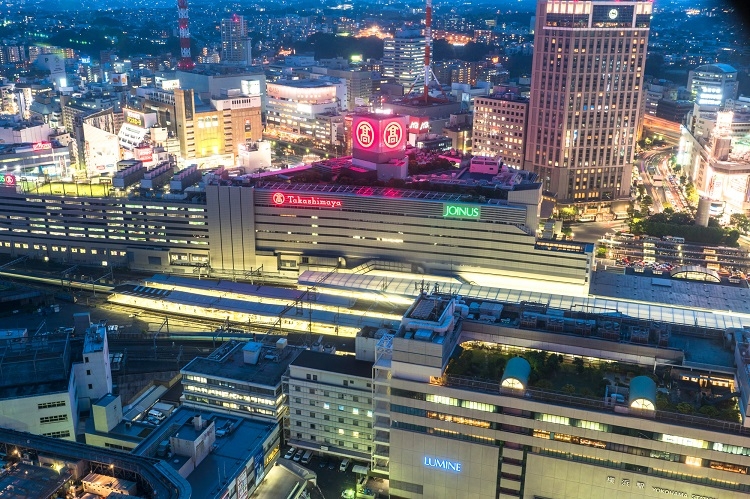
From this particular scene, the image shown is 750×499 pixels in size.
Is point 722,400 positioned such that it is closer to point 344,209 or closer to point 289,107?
point 344,209

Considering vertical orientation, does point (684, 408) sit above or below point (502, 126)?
below

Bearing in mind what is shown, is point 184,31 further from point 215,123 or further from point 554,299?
point 554,299

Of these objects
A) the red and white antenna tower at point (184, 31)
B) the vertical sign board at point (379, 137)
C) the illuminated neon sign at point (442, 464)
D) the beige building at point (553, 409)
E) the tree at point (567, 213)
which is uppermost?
the red and white antenna tower at point (184, 31)

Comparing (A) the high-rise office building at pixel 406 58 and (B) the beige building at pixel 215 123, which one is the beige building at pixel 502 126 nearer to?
(B) the beige building at pixel 215 123

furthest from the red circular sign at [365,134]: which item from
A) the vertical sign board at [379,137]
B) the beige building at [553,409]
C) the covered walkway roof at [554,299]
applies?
the beige building at [553,409]

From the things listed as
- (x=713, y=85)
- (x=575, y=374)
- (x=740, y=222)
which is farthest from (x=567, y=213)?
(x=713, y=85)
